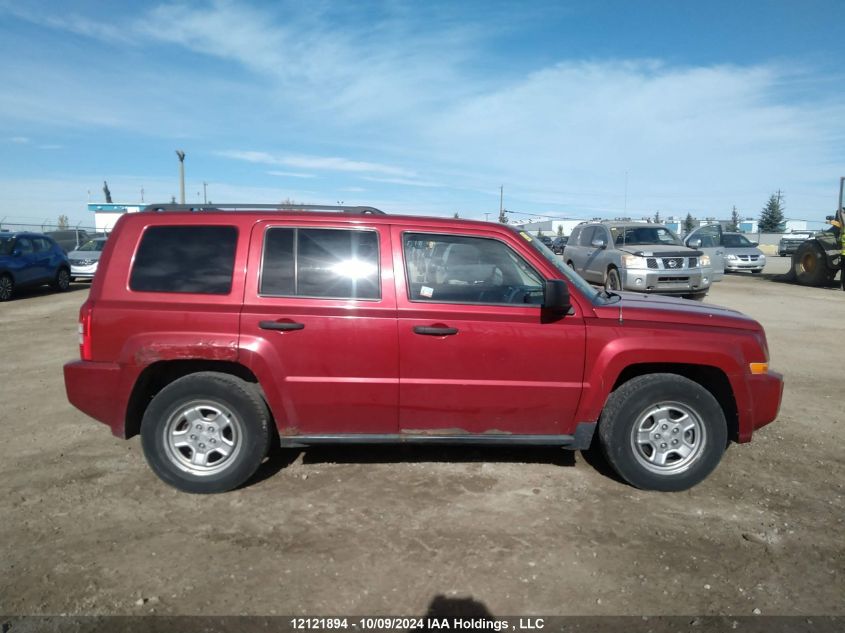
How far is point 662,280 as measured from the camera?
12875mm

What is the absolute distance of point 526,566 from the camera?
10.7ft

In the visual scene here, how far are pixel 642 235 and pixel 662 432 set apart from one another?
36.5ft

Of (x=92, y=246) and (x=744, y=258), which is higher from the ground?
(x=92, y=246)

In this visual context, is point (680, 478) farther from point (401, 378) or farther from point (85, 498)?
point (85, 498)

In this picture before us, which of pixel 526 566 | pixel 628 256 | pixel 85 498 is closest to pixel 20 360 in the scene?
pixel 85 498

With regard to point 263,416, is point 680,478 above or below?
below

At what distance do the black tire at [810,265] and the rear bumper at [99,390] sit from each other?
20.8 metres

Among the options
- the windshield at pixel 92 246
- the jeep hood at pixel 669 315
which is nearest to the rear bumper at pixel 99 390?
the jeep hood at pixel 669 315

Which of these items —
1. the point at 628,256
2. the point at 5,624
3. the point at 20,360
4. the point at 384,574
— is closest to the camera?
the point at 5,624

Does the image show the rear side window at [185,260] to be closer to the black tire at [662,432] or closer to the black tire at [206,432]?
the black tire at [206,432]

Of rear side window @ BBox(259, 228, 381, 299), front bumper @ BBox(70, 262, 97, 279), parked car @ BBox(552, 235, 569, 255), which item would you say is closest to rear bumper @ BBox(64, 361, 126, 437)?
rear side window @ BBox(259, 228, 381, 299)

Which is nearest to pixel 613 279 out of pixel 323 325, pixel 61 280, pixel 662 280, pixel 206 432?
pixel 662 280

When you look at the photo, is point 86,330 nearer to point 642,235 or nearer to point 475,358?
point 475,358

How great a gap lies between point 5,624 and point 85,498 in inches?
51.9
